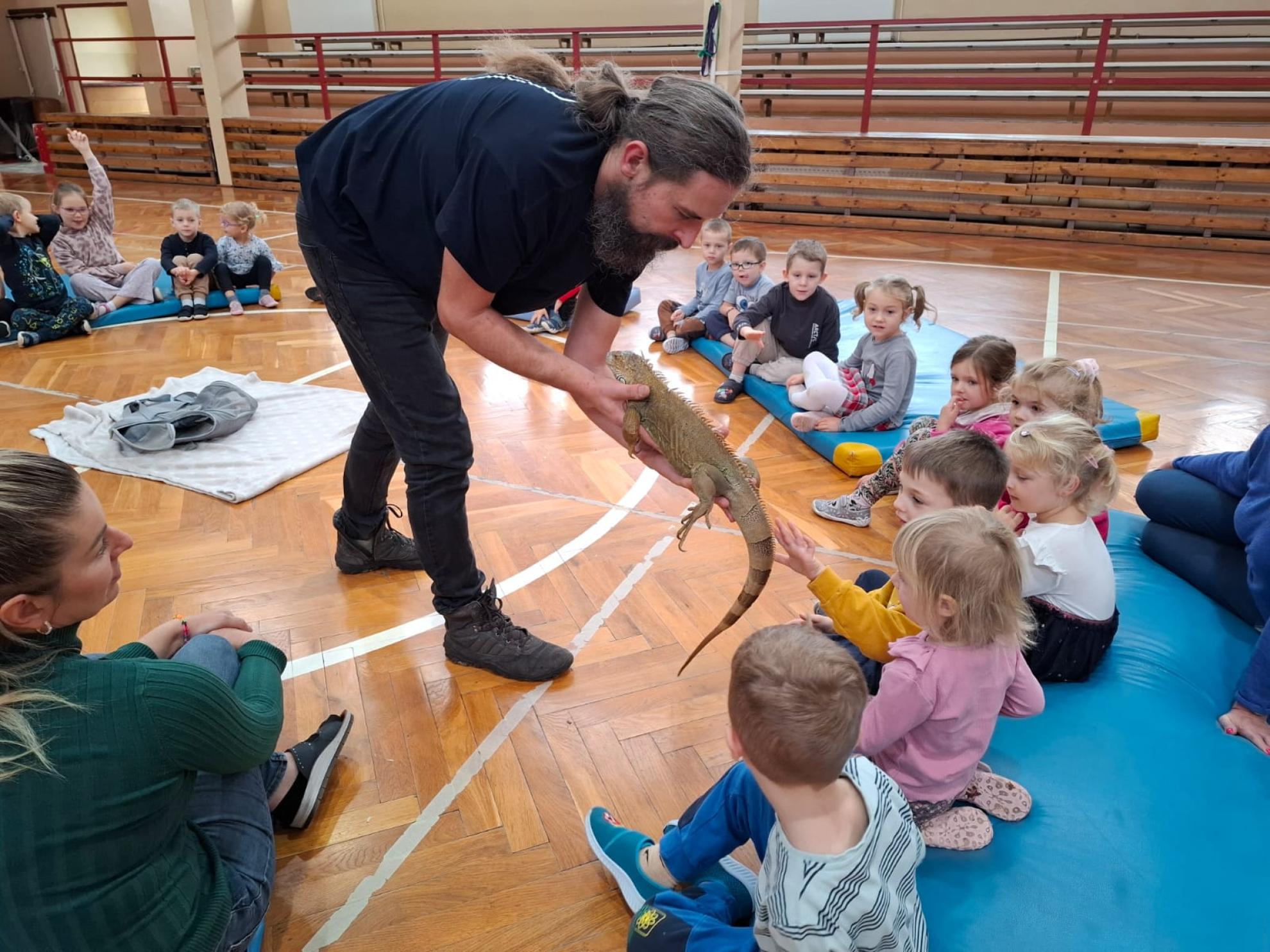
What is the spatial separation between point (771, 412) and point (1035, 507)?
2.79 m

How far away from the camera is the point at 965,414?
395 cm

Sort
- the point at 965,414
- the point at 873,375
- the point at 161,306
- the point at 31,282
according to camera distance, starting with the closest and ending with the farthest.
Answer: the point at 965,414, the point at 873,375, the point at 31,282, the point at 161,306

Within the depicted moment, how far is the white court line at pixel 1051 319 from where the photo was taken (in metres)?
6.56

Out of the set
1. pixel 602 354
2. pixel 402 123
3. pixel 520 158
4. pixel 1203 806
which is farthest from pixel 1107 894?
pixel 402 123

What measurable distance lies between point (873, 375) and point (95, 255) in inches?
267

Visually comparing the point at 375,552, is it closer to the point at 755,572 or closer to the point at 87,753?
the point at 755,572

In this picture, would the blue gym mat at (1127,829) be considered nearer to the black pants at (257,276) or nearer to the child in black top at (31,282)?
the child in black top at (31,282)

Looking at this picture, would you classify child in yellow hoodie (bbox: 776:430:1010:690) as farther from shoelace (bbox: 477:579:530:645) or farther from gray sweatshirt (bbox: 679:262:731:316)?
gray sweatshirt (bbox: 679:262:731:316)

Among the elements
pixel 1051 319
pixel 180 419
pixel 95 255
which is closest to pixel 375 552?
pixel 180 419

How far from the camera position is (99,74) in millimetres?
20016

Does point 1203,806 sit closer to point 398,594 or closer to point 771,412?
point 398,594

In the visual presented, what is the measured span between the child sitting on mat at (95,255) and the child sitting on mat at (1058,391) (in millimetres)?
7154


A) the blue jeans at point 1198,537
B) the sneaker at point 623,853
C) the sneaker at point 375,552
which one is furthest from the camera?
the sneaker at point 375,552

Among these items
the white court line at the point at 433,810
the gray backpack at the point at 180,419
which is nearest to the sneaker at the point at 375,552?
the white court line at the point at 433,810
